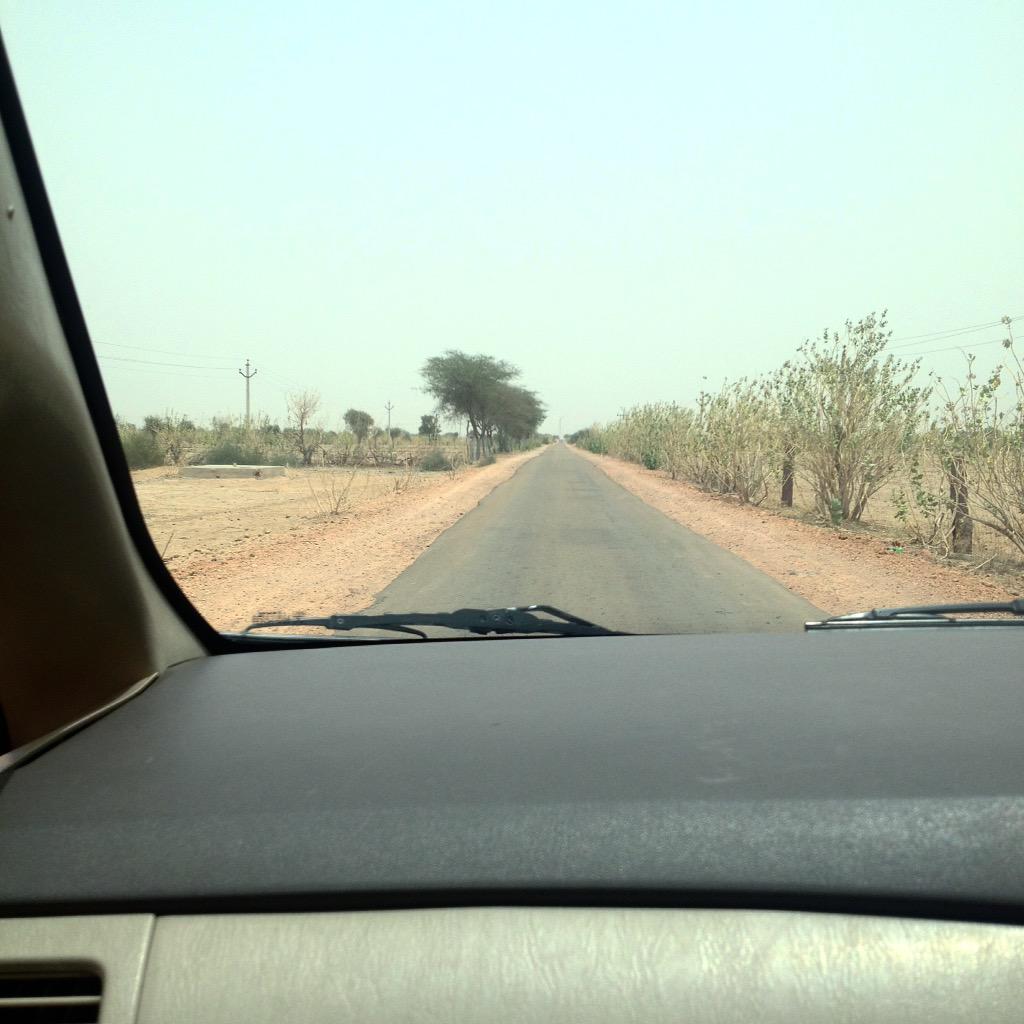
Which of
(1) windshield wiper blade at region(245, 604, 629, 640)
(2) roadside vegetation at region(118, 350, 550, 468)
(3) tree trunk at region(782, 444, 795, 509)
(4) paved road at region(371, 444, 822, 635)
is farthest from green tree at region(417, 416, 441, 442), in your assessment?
(1) windshield wiper blade at region(245, 604, 629, 640)

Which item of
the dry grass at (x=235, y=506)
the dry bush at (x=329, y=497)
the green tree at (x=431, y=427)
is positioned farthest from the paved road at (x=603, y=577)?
the green tree at (x=431, y=427)

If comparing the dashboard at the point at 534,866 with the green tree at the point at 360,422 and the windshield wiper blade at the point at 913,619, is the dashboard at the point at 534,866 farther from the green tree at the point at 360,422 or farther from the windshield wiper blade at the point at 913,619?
the green tree at the point at 360,422

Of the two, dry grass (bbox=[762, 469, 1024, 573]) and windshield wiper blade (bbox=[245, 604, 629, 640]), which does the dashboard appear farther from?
dry grass (bbox=[762, 469, 1024, 573])

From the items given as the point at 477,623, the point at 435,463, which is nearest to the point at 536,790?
the point at 477,623

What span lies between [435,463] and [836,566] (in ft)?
121

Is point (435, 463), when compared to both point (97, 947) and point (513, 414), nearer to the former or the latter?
point (513, 414)

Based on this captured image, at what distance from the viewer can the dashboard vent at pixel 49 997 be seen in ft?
5.05

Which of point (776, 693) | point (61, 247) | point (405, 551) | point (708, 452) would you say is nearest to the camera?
point (61, 247)

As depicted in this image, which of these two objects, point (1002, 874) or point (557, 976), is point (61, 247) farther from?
point (1002, 874)

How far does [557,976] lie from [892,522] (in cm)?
1832

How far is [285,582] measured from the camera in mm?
9648

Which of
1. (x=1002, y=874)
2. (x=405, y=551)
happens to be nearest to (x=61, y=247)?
(x=1002, y=874)

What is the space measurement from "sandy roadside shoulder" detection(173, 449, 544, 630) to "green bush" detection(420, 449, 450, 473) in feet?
90.9

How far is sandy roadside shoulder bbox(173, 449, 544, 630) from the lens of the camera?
8.12 m
